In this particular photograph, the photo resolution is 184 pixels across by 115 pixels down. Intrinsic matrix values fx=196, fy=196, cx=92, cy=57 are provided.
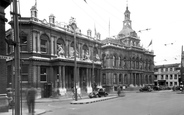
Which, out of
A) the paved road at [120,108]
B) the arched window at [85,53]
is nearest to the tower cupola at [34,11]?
the arched window at [85,53]

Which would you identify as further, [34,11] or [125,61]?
[125,61]

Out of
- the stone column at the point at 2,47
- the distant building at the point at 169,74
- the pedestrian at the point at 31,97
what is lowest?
the distant building at the point at 169,74

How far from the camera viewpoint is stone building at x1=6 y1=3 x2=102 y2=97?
29297 millimetres

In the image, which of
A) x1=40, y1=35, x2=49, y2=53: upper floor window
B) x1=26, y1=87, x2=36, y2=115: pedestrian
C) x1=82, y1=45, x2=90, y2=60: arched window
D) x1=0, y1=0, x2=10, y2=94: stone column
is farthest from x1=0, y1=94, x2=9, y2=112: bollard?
x1=82, y1=45, x2=90, y2=60: arched window

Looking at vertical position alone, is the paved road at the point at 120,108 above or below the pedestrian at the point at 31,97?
below

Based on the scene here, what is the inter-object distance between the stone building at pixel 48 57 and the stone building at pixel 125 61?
13052 mm

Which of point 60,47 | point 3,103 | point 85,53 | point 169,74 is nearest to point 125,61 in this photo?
point 85,53

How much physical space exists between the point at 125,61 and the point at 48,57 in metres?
27.8

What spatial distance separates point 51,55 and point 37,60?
315 centimetres

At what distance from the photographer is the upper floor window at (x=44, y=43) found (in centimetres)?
3150

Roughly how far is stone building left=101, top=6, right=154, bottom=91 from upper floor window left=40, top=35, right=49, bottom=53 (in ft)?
66.6

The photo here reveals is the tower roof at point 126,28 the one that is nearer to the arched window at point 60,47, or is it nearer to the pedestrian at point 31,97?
the arched window at point 60,47

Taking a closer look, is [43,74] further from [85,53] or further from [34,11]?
[85,53]

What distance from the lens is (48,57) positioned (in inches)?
1261
